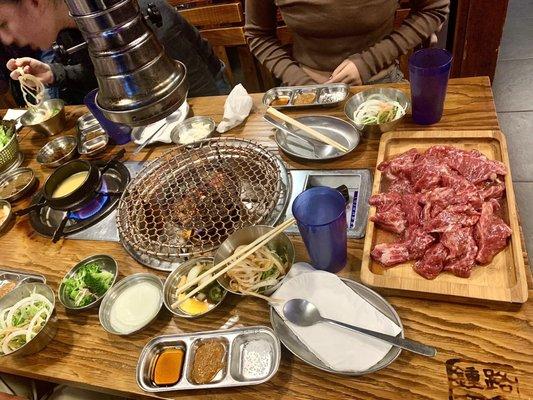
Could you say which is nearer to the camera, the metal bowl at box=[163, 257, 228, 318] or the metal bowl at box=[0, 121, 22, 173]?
the metal bowl at box=[163, 257, 228, 318]

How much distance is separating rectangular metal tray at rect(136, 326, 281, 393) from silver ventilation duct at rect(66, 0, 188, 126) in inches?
35.0

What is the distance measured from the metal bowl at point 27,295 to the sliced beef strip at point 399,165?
175 cm

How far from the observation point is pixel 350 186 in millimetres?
2143

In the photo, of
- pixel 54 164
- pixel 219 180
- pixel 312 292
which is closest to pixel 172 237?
pixel 219 180

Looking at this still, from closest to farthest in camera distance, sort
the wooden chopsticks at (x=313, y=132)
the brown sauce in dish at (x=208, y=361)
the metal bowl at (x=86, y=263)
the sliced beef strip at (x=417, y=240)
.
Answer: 1. the brown sauce in dish at (x=208, y=361)
2. the sliced beef strip at (x=417, y=240)
3. the metal bowl at (x=86, y=263)
4. the wooden chopsticks at (x=313, y=132)

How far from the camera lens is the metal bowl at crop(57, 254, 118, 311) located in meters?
1.88

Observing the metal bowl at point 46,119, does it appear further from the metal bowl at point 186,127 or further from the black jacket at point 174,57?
the metal bowl at point 186,127

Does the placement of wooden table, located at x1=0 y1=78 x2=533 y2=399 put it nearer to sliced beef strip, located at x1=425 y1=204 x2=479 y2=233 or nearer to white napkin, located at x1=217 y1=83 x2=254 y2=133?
sliced beef strip, located at x1=425 y1=204 x2=479 y2=233

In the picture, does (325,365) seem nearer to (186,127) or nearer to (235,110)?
(235,110)

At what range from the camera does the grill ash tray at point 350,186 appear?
1927mm

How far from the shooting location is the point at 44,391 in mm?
2555

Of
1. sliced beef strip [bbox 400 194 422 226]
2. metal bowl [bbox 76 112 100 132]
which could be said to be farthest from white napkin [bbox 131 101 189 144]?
sliced beef strip [bbox 400 194 422 226]

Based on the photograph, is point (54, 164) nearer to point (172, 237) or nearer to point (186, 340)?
point (172, 237)

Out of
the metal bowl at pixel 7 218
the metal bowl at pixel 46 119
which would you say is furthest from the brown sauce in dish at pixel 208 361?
the metal bowl at pixel 46 119
